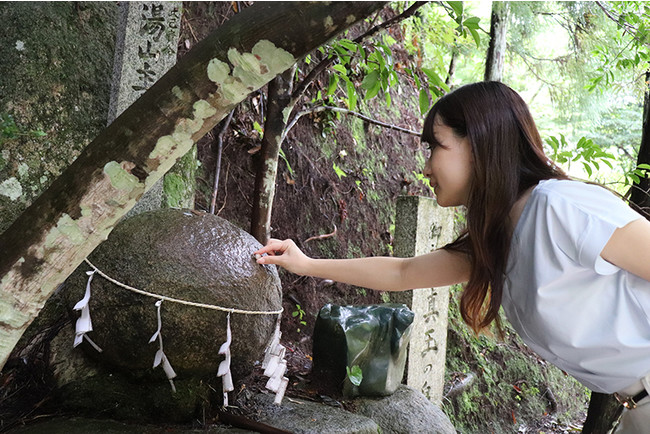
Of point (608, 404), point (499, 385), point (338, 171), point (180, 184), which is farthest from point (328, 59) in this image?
point (499, 385)

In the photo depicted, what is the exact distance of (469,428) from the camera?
5734mm

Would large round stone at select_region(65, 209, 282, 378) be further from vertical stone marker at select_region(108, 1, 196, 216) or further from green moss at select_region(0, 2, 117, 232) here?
green moss at select_region(0, 2, 117, 232)

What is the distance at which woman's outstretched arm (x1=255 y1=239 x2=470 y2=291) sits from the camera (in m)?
2.34

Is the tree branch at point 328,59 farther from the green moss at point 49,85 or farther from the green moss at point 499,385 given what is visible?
the green moss at point 499,385

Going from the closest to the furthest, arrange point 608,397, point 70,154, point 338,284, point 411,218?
1. point 70,154
2. point 608,397
3. point 411,218
4. point 338,284

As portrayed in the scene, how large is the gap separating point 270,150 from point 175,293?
1.79 meters

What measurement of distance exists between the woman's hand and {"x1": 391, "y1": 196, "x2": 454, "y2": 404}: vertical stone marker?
228cm

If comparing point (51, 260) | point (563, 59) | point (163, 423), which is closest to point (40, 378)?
point (163, 423)

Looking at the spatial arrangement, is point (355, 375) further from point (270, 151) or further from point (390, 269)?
point (270, 151)

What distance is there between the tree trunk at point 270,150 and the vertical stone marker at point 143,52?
2.22 ft

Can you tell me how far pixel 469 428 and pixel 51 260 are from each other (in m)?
5.25

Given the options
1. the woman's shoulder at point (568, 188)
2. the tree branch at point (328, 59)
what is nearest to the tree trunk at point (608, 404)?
the tree branch at point (328, 59)

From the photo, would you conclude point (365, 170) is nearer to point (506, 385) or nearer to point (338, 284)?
point (338, 284)

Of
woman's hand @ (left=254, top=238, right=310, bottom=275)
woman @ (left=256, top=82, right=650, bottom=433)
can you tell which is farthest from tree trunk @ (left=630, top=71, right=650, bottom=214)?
woman's hand @ (left=254, top=238, right=310, bottom=275)
